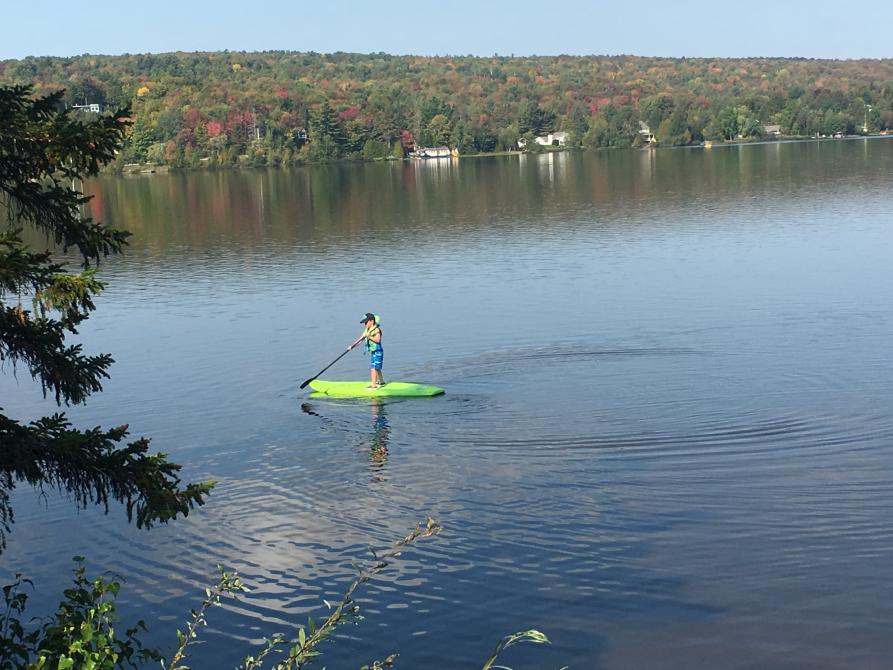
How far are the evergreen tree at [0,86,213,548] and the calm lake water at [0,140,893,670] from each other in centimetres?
510

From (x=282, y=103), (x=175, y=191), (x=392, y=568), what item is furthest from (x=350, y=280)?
(x=282, y=103)

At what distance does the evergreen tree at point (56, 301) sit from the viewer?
9.66 meters

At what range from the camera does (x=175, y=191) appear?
108 metres

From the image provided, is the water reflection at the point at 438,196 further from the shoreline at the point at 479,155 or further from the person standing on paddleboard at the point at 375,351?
the person standing on paddleboard at the point at 375,351

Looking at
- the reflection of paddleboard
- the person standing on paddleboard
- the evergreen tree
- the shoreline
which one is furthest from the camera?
the shoreline

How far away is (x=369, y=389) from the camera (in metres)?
26.0

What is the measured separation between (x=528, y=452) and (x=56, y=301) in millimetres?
13034

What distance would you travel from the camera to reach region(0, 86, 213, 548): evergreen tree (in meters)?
9.66

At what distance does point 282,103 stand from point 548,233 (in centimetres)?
13064

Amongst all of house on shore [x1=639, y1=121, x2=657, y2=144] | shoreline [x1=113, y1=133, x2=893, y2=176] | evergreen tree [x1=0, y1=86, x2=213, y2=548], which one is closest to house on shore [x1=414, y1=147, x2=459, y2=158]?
shoreline [x1=113, y1=133, x2=893, y2=176]

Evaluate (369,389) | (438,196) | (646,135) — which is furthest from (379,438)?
(646,135)

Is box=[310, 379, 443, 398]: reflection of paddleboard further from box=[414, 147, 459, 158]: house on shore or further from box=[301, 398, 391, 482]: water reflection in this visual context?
box=[414, 147, 459, 158]: house on shore

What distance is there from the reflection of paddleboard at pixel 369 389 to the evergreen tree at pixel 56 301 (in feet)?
51.2

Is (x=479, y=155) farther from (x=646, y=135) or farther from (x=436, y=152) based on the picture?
(x=646, y=135)
